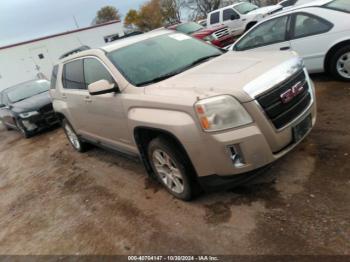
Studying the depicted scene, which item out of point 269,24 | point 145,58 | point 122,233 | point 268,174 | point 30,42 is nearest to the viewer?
point 122,233

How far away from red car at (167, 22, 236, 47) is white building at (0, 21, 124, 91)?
434 inches

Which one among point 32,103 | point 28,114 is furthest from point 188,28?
point 28,114

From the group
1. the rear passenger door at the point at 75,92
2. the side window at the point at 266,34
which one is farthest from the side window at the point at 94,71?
the side window at the point at 266,34

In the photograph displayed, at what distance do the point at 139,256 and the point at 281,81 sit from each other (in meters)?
2.20

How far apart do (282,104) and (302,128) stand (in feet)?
1.45

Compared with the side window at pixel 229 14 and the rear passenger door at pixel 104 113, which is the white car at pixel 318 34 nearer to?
the rear passenger door at pixel 104 113

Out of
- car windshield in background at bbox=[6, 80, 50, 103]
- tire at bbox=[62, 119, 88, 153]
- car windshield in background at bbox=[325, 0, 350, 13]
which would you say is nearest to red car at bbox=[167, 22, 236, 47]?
car windshield in background at bbox=[6, 80, 50, 103]

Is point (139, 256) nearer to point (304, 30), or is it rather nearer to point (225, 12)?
point (304, 30)

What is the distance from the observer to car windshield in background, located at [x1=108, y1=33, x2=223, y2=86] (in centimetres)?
399

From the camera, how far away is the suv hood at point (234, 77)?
10.1 ft

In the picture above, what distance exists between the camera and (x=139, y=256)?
3.19 m

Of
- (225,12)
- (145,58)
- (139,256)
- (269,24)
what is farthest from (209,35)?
(139,256)

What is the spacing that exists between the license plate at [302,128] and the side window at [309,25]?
3.11 meters

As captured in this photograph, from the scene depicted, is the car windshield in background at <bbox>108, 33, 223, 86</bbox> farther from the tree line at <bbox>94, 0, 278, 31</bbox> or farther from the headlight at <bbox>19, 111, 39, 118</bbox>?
the tree line at <bbox>94, 0, 278, 31</bbox>
